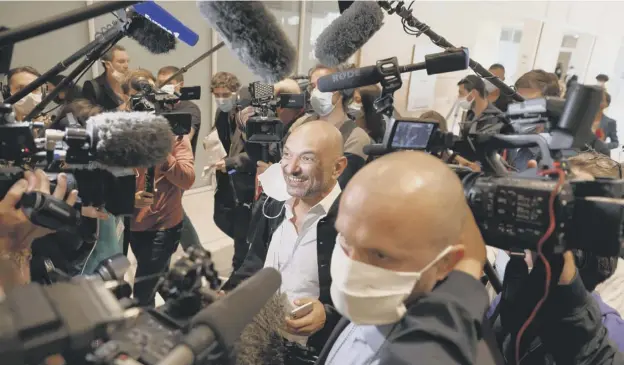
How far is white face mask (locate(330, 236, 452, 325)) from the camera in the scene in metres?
0.73

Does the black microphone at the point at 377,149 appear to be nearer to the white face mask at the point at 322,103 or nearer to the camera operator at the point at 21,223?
the camera operator at the point at 21,223

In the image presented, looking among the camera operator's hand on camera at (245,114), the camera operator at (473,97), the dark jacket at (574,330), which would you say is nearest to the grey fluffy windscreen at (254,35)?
the dark jacket at (574,330)

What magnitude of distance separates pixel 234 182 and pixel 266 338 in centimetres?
139

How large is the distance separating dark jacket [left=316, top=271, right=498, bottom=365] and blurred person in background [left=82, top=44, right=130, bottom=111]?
249 centimetres

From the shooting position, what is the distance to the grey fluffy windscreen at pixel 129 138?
788 mm

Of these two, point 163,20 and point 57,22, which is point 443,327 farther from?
point 163,20

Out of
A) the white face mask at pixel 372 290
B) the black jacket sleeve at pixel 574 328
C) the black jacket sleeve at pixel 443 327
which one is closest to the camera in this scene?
the black jacket sleeve at pixel 443 327

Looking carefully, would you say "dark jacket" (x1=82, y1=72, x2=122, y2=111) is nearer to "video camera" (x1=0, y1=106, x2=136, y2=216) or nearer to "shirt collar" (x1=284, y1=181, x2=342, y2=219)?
"shirt collar" (x1=284, y1=181, x2=342, y2=219)

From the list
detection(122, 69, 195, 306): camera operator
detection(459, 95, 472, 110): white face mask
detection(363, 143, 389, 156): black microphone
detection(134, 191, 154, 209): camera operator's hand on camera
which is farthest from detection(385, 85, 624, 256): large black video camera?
detection(459, 95, 472, 110): white face mask

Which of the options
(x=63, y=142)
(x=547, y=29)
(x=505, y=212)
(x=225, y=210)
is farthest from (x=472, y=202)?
(x=547, y=29)

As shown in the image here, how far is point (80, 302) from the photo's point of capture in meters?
0.42

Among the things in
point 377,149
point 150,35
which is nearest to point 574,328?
point 377,149

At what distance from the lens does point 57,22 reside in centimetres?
67

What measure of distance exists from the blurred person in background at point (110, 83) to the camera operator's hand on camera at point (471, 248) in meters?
2.45
